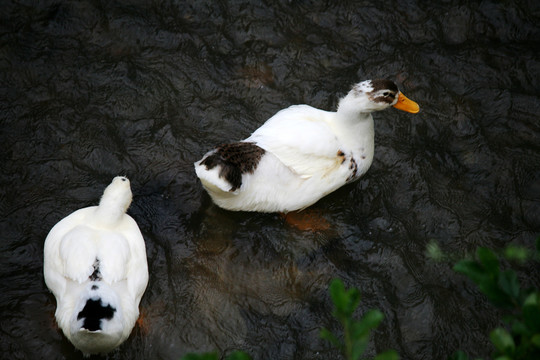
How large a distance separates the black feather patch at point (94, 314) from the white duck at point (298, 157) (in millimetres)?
1343

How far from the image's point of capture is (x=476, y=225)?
18.3 feet

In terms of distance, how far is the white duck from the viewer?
15.8 ft

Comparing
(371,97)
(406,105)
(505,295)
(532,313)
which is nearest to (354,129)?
(371,97)

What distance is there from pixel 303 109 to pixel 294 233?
50.0 inches

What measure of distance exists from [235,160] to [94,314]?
1.73m

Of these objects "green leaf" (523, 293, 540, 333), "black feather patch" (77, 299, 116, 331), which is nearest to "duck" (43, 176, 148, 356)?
"black feather patch" (77, 299, 116, 331)

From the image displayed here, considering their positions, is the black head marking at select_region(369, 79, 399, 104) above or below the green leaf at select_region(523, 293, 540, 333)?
below

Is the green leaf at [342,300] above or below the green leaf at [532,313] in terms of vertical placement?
below

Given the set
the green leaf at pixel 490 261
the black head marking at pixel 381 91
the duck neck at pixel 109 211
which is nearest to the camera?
the green leaf at pixel 490 261

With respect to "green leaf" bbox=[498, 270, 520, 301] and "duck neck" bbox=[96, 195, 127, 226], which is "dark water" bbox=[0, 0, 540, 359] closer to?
"duck neck" bbox=[96, 195, 127, 226]

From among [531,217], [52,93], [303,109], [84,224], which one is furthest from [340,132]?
[52,93]

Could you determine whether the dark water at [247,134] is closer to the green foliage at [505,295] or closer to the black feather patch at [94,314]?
the black feather patch at [94,314]

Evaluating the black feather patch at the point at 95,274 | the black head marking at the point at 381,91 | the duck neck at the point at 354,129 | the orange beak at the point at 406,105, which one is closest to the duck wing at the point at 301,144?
the duck neck at the point at 354,129

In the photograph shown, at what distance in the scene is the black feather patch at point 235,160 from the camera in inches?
184
